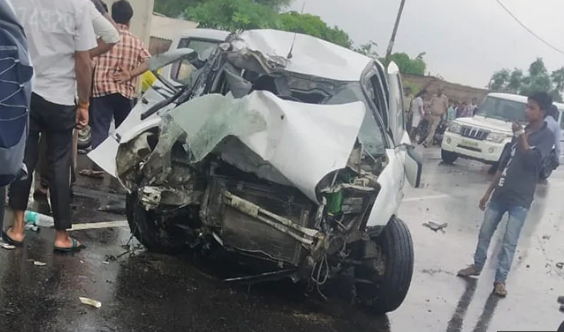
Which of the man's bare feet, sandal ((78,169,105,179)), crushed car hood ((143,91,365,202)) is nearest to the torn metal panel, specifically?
crushed car hood ((143,91,365,202))

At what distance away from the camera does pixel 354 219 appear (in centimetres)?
460

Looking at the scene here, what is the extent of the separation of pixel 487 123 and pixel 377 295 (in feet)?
42.5

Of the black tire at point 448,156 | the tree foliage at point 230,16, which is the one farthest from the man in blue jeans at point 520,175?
the tree foliage at point 230,16

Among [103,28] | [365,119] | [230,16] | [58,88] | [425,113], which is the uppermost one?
[103,28]

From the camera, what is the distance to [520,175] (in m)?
6.32

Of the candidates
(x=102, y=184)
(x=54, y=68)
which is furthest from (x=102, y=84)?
(x=54, y=68)

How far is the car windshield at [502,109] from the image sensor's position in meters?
17.0

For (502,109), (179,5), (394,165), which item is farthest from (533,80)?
(394,165)

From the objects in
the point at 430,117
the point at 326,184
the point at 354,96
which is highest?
the point at 354,96

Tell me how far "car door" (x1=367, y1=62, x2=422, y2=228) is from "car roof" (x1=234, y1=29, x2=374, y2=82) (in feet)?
1.48

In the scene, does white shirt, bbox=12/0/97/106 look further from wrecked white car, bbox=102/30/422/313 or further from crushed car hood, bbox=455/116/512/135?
crushed car hood, bbox=455/116/512/135

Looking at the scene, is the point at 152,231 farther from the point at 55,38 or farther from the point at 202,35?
the point at 202,35

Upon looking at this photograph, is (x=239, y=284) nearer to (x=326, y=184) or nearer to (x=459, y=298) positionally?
(x=326, y=184)

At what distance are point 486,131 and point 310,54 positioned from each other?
11.9m
